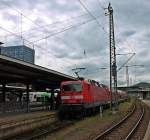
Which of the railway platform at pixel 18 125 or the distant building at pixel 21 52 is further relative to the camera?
the distant building at pixel 21 52

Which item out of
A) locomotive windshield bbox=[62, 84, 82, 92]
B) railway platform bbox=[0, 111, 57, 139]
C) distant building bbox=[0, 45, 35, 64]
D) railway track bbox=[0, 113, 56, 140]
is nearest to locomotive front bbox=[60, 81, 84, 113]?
locomotive windshield bbox=[62, 84, 82, 92]

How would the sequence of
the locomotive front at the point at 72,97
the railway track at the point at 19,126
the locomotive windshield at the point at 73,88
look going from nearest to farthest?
1. the railway track at the point at 19,126
2. the locomotive front at the point at 72,97
3. the locomotive windshield at the point at 73,88

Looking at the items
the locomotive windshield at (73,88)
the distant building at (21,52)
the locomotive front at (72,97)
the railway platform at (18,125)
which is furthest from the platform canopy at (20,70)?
the railway platform at (18,125)

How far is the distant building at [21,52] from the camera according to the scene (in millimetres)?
25728

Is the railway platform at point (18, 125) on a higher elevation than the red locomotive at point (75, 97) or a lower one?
lower

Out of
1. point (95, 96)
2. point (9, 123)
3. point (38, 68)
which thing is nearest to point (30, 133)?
point (9, 123)

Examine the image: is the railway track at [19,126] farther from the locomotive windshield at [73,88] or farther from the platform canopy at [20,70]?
the locomotive windshield at [73,88]

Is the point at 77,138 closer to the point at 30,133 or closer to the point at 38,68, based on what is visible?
the point at 30,133

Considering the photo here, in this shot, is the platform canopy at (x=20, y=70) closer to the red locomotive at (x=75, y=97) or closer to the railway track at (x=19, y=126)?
the red locomotive at (x=75, y=97)

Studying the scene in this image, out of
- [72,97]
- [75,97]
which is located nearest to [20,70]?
[72,97]

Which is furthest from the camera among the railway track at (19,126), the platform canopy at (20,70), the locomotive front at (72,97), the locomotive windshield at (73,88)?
the locomotive windshield at (73,88)

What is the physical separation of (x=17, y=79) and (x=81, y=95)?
9636 millimetres

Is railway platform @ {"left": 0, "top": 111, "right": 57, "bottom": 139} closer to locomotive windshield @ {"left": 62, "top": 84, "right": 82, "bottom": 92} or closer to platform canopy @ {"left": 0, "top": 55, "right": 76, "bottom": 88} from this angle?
platform canopy @ {"left": 0, "top": 55, "right": 76, "bottom": 88}

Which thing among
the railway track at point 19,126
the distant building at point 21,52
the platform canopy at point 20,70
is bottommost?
the railway track at point 19,126
